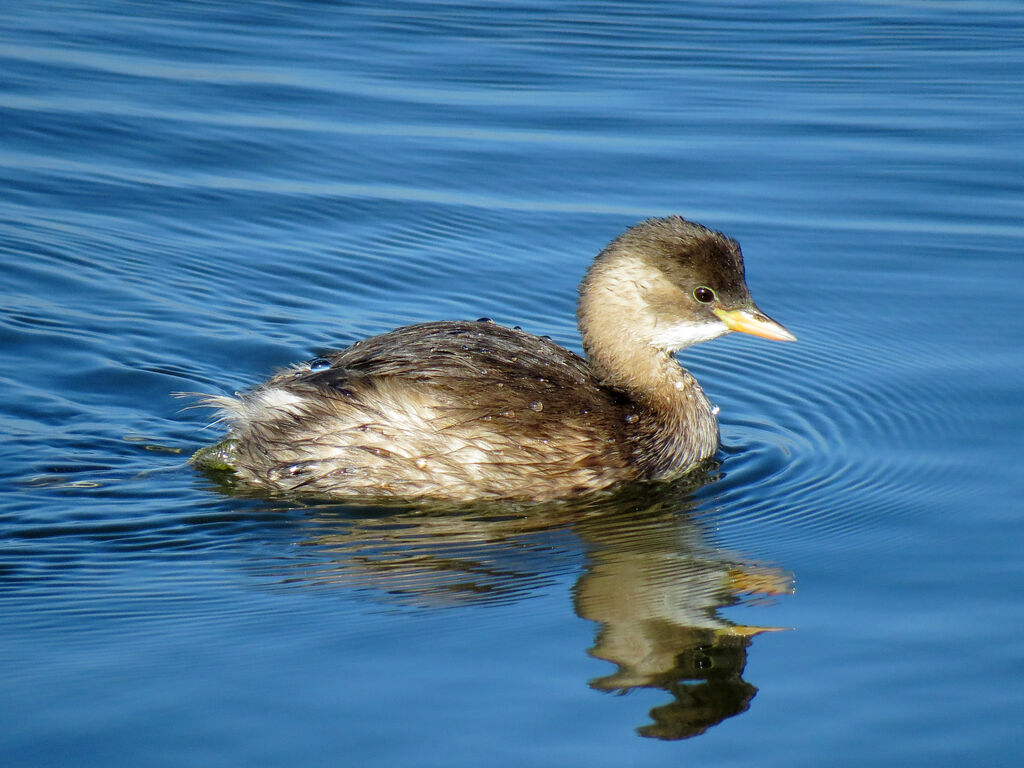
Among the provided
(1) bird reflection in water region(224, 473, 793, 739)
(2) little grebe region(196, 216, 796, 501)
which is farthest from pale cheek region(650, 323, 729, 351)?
(1) bird reflection in water region(224, 473, 793, 739)

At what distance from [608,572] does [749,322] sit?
193 centimetres

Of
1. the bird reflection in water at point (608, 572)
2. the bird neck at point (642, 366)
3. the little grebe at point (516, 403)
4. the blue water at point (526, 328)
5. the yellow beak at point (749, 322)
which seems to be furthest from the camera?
the yellow beak at point (749, 322)

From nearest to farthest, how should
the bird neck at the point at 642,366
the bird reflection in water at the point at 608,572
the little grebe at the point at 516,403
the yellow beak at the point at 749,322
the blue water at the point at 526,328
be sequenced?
the blue water at the point at 526,328 → the bird reflection in water at the point at 608,572 → the little grebe at the point at 516,403 → the bird neck at the point at 642,366 → the yellow beak at the point at 749,322

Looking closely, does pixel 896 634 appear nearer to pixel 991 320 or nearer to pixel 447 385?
pixel 447 385

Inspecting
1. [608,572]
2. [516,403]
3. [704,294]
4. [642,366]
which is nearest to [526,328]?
[642,366]

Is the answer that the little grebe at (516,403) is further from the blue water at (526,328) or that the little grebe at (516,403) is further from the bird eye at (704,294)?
the blue water at (526,328)

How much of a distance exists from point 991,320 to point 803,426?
5.42 feet

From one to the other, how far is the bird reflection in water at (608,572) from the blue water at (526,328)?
0.07ft

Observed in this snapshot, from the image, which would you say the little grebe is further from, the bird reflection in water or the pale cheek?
the bird reflection in water

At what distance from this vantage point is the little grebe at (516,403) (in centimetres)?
674

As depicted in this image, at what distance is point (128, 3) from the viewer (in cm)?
1464

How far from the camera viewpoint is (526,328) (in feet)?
29.1

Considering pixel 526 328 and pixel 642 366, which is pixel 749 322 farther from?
pixel 526 328

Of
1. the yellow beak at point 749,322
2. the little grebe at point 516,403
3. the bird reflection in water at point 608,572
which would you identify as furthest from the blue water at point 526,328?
the yellow beak at point 749,322
